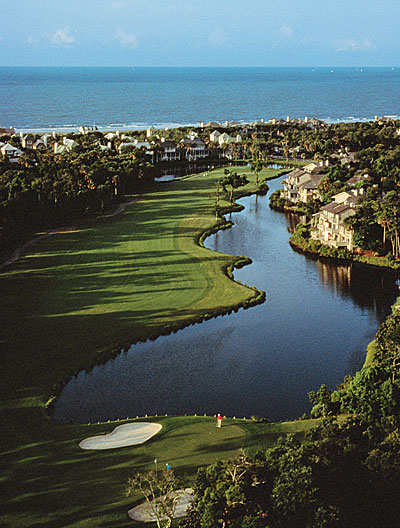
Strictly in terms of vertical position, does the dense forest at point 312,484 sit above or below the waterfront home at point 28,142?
below

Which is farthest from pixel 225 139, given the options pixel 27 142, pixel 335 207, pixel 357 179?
pixel 335 207

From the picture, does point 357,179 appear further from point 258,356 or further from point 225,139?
point 225,139

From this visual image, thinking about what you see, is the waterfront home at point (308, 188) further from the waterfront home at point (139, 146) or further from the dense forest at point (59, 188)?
the waterfront home at point (139, 146)

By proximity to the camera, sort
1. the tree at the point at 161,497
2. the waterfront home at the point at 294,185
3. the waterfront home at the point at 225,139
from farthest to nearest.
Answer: the waterfront home at the point at 225,139 → the waterfront home at the point at 294,185 → the tree at the point at 161,497

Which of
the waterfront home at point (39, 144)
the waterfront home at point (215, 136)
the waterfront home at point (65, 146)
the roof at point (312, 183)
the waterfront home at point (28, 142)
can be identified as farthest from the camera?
the waterfront home at point (215, 136)

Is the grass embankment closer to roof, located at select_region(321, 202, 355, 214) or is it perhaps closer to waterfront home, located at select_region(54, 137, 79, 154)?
roof, located at select_region(321, 202, 355, 214)

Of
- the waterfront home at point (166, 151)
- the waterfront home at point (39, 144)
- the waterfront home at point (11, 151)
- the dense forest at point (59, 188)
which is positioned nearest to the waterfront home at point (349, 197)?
the dense forest at point (59, 188)

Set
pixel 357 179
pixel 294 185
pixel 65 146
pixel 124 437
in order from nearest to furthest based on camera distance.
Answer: pixel 124 437, pixel 357 179, pixel 294 185, pixel 65 146

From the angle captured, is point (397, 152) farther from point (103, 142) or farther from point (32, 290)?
point (32, 290)
